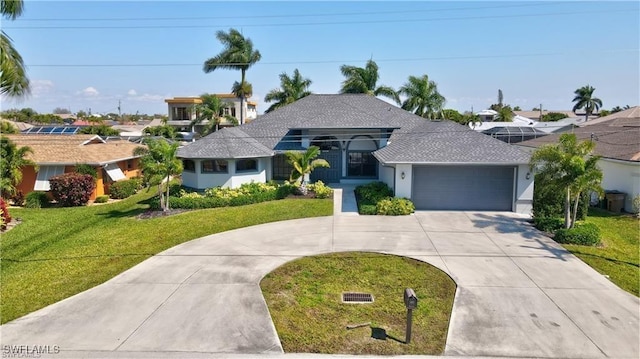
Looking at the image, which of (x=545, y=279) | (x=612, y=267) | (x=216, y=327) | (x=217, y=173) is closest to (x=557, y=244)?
(x=612, y=267)

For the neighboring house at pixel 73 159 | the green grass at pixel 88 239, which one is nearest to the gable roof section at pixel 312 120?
the green grass at pixel 88 239

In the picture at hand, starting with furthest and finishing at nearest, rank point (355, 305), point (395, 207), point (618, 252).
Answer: point (395, 207) < point (618, 252) < point (355, 305)

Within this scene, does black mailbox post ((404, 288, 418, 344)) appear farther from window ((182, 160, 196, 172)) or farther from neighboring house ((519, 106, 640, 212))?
window ((182, 160, 196, 172))

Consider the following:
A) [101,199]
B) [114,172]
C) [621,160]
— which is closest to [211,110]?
[114,172]

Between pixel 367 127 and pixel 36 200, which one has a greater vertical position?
pixel 367 127

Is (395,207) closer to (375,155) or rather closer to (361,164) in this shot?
(375,155)
